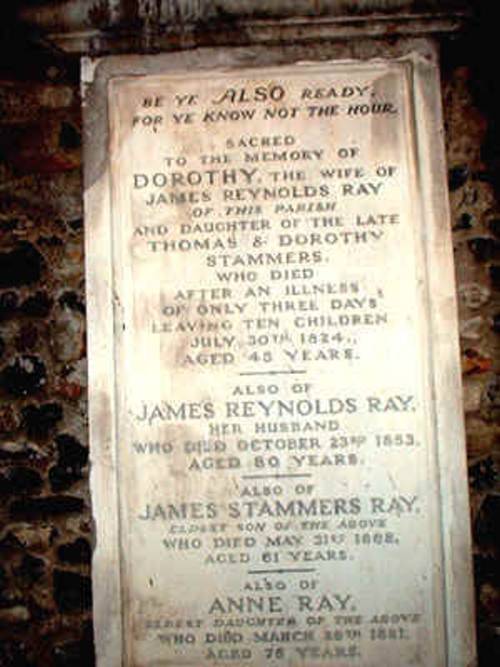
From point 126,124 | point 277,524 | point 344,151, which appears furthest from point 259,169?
point 277,524

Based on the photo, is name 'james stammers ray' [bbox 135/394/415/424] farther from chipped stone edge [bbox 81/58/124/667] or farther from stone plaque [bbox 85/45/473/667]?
chipped stone edge [bbox 81/58/124/667]

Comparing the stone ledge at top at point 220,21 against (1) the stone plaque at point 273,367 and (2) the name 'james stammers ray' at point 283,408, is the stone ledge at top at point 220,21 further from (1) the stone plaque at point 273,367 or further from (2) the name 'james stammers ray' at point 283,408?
(2) the name 'james stammers ray' at point 283,408

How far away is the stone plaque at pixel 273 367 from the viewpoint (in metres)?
3.50

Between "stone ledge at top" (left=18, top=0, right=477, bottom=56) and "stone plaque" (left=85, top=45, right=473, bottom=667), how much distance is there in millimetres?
97

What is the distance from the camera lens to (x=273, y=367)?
11.8 ft

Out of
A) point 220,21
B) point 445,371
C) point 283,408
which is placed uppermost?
point 220,21

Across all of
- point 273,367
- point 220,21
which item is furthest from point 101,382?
point 220,21

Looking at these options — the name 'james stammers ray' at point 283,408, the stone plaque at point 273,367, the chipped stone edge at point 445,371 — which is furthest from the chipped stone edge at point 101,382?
the chipped stone edge at point 445,371

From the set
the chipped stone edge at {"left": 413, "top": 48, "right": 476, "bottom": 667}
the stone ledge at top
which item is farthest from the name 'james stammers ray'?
the stone ledge at top

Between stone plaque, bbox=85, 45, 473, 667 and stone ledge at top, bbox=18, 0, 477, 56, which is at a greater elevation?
stone ledge at top, bbox=18, 0, 477, 56

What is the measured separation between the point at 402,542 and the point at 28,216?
197cm

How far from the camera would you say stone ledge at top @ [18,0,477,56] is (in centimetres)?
377

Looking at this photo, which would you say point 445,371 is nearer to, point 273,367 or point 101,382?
point 273,367

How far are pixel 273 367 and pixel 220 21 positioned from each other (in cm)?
143
